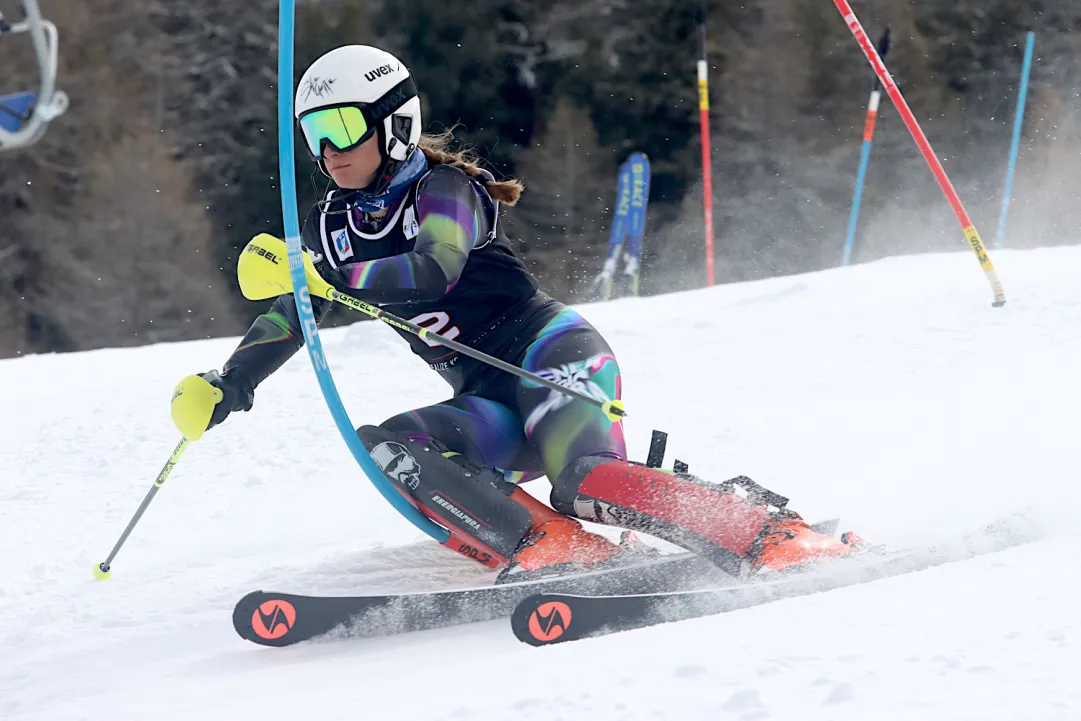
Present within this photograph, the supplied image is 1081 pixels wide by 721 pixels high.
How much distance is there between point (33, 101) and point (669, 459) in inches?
104

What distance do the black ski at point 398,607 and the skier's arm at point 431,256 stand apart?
0.71 meters

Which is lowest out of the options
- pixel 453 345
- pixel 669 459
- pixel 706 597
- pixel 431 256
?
pixel 669 459

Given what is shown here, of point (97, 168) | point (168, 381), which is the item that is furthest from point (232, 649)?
point (97, 168)

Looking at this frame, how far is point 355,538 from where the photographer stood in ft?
13.1

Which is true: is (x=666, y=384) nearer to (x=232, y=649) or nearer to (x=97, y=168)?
(x=232, y=649)

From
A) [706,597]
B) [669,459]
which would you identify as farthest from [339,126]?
[669,459]

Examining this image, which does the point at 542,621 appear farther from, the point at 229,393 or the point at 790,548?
the point at 229,393

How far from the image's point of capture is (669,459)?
4.50 m

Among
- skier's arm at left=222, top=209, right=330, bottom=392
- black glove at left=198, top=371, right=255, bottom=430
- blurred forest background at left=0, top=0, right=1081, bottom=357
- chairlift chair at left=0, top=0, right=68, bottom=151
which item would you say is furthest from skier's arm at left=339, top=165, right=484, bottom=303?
blurred forest background at left=0, top=0, right=1081, bottom=357

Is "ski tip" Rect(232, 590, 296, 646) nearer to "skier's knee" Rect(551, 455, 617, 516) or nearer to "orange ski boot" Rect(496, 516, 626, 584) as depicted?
"orange ski boot" Rect(496, 516, 626, 584)

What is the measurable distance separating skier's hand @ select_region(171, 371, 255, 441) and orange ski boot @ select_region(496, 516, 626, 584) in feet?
2.52

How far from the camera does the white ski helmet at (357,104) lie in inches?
118

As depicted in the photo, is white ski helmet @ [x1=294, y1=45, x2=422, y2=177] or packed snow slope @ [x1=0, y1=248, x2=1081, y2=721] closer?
packed snow slope @ [x1=0, y1=248, x2=1081, y2=721]

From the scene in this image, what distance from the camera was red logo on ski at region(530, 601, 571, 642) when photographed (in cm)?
249
